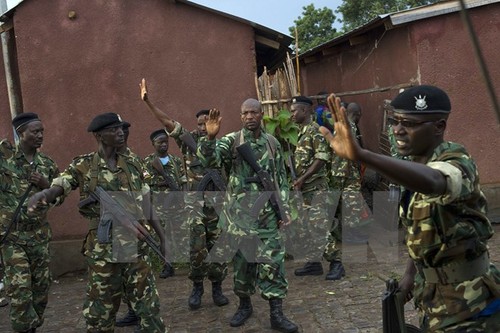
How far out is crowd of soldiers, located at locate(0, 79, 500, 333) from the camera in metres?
2.74

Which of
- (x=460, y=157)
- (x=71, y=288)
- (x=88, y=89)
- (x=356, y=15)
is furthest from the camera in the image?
(x=356, y=15)

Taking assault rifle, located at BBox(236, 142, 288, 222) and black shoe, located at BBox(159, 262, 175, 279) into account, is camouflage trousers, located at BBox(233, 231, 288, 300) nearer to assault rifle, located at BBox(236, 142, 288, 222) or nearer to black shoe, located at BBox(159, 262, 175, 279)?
assault rifle, located at BBox(236, 142, 288, 222)

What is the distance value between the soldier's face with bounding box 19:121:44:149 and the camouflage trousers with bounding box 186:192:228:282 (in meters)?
1.81

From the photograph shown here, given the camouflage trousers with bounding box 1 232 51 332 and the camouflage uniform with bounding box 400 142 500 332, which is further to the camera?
the camouflage trousers with bounding box 1 232 51 332

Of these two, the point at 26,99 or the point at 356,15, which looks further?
the point at 356,15

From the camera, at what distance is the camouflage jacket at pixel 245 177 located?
5.39m

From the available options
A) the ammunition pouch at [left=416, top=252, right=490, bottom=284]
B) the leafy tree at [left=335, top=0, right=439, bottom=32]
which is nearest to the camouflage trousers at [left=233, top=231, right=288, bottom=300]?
the ammunition pouch at [left=416, top=252, right=490, bottom=284]

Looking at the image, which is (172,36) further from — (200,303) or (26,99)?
(200,303)

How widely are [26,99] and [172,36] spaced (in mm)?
2215

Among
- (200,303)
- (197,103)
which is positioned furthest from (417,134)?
(197,103)

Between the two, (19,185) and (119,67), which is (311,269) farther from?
(119,67)

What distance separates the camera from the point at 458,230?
2.70 meters

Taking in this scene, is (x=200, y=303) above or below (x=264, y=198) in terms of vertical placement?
below

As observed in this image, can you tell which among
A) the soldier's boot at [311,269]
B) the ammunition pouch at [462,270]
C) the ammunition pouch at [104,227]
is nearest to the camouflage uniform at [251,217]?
the ammunition pouch at [104,227]
